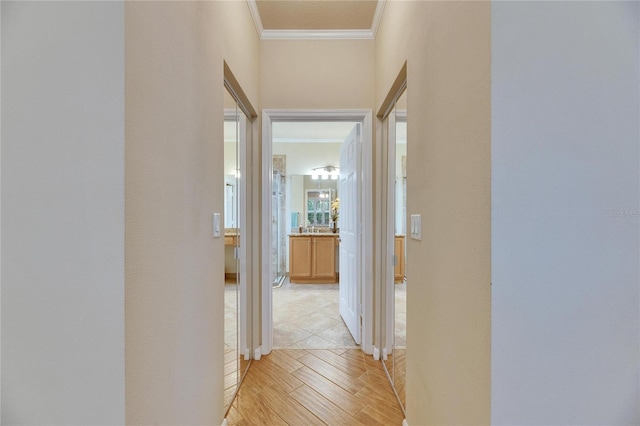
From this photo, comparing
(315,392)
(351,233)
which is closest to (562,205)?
(315,392)

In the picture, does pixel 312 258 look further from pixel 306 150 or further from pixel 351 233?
pixel 351 233

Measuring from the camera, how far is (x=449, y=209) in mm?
1022

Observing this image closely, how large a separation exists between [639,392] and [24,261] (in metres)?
1.77

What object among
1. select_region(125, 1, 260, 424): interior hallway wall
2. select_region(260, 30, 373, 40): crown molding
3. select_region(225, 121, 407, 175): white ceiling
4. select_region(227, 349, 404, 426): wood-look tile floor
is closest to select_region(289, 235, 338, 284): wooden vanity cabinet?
select_region(225, 121, 407, 175): white ceiling

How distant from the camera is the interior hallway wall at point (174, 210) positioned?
0.81 metres

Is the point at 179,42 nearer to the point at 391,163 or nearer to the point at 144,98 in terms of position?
the point at 144,98

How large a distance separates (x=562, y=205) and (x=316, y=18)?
87.3 inches

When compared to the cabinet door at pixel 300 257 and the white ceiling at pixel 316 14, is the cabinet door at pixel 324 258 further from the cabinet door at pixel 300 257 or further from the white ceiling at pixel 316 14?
the white ceiling at pixel 316 14

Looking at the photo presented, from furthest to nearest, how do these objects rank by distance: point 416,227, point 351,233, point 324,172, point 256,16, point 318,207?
point 318,207 → point 324,172 → point 351,233 → point 256,16 → point 416,227

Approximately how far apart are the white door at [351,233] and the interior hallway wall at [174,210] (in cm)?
136

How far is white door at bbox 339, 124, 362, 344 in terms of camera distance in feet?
8.41

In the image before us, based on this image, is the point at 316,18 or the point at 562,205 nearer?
the point at 562,205

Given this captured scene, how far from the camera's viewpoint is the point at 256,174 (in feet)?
7.70

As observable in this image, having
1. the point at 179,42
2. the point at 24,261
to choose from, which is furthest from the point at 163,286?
A: the point at 179,42
